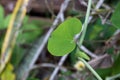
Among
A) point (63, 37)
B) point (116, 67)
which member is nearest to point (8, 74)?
point (116, 67)

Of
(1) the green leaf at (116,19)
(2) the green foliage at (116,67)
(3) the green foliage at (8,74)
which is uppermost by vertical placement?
(1) the green leaf at (116,19)

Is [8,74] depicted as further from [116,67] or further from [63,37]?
[63,37]

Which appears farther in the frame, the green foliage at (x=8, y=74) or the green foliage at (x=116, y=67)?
the green foliage at (x=8, y=74)

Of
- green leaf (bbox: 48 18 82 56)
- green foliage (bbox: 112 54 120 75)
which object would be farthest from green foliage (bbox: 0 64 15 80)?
green leaf (bbox: 48 18 82 56)

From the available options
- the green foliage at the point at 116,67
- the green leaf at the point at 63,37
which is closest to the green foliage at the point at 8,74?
the green foliage at the point at 116,67

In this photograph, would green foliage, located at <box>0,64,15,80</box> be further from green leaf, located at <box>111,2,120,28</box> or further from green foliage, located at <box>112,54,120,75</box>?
green leaf, located at <box>111,2,120,28</box>

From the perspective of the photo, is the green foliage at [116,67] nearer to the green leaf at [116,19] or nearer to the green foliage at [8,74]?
the green leaf at [116,19]

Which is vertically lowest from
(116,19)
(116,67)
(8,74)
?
(8,74)

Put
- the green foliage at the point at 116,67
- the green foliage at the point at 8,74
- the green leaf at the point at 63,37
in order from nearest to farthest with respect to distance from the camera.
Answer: the green leaf at the point at 63,37 < the green foliage at the point at 116,67 < the green foliage at the point at 8,74

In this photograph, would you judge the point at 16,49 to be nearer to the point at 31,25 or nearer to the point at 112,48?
the point at 31,25

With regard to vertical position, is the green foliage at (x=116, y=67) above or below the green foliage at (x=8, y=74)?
above

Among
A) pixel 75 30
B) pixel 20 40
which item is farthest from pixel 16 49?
pixel 75 30
